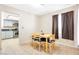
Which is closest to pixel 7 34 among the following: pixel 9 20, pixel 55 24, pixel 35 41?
pixel 9 20

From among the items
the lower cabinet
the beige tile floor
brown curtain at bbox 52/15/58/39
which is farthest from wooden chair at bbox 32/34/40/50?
→ the lower cabinet

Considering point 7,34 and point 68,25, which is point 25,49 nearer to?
point 7,34

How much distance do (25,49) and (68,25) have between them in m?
1.01

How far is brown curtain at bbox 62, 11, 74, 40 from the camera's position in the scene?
1968mm

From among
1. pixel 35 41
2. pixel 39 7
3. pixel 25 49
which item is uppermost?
pixel 39 7

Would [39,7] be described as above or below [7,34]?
above

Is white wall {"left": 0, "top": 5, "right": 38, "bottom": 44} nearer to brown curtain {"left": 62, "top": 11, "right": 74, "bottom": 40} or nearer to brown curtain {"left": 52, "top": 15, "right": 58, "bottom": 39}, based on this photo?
brown curtain {"left": 52, "top": 15, "right": 58, "bottom": 39}

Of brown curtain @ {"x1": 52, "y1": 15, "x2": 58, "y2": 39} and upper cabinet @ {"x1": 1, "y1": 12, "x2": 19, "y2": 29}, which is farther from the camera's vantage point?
brown curtain @ {"x1": 52, "y1": 15, "x2": 58, "y2": 39}

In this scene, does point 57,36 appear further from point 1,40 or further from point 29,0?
point 1,40

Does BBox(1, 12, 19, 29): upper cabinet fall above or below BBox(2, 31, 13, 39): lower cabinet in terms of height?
above

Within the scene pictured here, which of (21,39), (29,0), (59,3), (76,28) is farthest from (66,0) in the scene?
(21,39)

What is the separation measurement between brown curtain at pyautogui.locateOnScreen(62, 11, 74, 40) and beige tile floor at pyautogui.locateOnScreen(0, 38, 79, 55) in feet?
0.50

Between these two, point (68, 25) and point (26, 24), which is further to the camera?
point (26, 24)

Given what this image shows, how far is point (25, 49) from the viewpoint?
2012 millimetres
